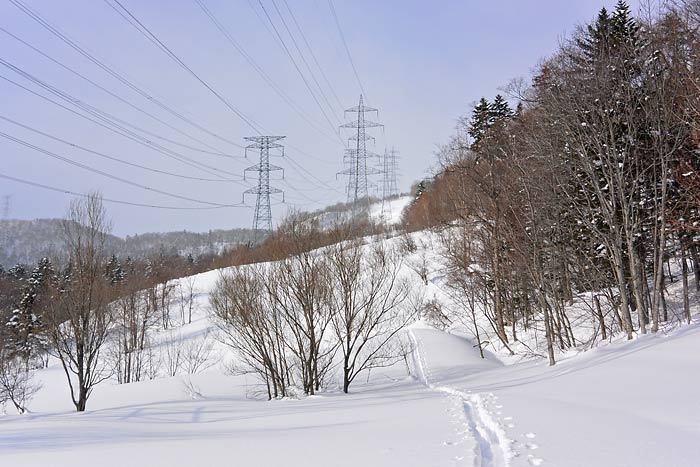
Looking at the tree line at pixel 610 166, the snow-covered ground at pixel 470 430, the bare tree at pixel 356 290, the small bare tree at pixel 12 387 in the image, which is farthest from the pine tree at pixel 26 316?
the tree line at pixel 610 166

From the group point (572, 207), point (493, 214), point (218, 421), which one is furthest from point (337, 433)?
point (493, 214)

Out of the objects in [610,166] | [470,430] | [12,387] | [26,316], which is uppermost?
[610,166]

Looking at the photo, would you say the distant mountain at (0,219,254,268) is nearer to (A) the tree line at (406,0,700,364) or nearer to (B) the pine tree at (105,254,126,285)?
(B) the pine tree at (105,254,126,285)

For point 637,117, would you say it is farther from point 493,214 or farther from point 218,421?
point 218,421

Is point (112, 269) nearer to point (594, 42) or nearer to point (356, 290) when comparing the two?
point (356, 290)

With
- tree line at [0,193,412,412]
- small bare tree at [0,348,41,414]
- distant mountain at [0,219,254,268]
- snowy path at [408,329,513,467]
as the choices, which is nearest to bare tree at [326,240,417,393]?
tree line at [0,193,412,412]

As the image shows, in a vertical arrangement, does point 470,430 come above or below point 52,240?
below

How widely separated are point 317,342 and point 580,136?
11.4m

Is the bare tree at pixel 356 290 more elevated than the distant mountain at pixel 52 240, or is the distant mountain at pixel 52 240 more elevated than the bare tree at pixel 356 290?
the distant mountain at pixel 52 240

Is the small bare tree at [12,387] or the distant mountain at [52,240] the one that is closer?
the small bare tree at [12,387]

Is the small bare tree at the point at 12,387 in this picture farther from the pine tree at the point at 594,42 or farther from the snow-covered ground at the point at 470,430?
the pine tree at the point at 594,42

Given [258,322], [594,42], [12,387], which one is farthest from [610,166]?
[12,387]

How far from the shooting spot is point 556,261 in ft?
52.1

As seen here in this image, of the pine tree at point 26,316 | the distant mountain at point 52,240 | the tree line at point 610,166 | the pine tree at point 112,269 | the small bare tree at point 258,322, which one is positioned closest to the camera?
the tree line at point 610,166
